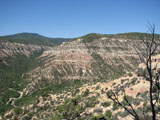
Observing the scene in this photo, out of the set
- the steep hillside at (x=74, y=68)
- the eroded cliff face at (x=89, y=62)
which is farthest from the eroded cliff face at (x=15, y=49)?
the eroded cliff face at (x=89, y=62)

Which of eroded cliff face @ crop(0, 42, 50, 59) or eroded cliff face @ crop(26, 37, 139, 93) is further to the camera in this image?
eroded cliff face @ crop(0, 42, 50, 59)

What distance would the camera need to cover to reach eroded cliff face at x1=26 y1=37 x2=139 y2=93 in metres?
79.2

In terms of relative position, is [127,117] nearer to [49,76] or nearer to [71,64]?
[49,76]

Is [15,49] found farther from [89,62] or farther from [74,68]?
[89,62]

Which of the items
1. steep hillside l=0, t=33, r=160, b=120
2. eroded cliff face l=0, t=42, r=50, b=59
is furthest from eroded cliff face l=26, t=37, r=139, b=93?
eroded cliff face l=0, t=42, r=50, b=59

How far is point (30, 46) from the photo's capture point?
179 metres

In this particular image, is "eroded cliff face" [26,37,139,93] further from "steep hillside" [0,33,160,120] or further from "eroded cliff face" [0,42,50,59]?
"eroded cliff face" [0,42,50,59]

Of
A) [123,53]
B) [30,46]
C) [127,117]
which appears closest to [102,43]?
[123,53]

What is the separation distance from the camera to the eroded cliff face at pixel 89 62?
7925cm

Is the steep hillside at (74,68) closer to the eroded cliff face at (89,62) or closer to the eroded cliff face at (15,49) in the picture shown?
the eroded cliff face at (89,62)

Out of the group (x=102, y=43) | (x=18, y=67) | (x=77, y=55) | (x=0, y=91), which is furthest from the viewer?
(x=18, y=67)

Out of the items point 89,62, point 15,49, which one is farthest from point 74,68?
point 15,49

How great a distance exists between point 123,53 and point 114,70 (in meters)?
17.5

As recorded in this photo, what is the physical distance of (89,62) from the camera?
88.9 m
